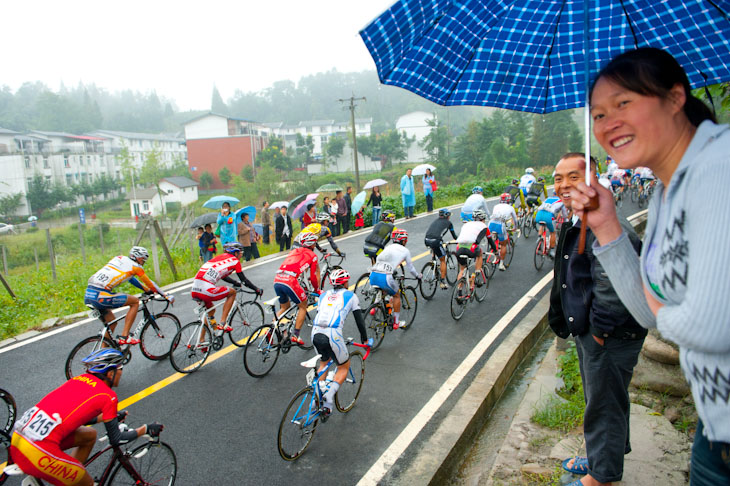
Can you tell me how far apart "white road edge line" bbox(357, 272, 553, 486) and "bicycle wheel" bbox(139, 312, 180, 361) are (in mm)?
4198

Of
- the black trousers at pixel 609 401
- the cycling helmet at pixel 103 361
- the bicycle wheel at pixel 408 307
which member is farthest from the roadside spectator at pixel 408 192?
the black trousers at pixel 609 401

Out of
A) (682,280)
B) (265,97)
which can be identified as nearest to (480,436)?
(682,280)

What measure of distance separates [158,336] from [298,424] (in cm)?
378

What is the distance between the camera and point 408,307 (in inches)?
330

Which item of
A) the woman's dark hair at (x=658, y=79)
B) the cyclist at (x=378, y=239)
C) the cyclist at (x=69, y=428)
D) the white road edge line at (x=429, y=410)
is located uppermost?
the woman's dark hair at (x=658, y=79)

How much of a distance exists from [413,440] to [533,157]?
205 ft

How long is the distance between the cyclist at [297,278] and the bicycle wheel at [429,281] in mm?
2826

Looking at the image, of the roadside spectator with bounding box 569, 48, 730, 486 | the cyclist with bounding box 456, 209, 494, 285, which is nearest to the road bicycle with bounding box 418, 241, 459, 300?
the cyclist with bounding box 456, 209, 494, 285

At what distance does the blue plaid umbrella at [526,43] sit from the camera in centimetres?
269

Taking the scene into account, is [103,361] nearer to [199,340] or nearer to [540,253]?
[199,340]

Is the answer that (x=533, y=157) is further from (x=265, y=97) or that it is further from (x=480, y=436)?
(x=265, y=97)

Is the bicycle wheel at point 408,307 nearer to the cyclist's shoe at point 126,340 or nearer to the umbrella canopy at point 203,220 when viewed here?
the cyclist's shoe at point 126,340

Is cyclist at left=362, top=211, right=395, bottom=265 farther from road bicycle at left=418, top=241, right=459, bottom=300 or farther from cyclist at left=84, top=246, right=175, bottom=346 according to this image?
cyclist at left=84, top=246, right=175, bottom=346

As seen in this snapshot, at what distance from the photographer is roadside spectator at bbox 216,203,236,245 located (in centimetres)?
1306
